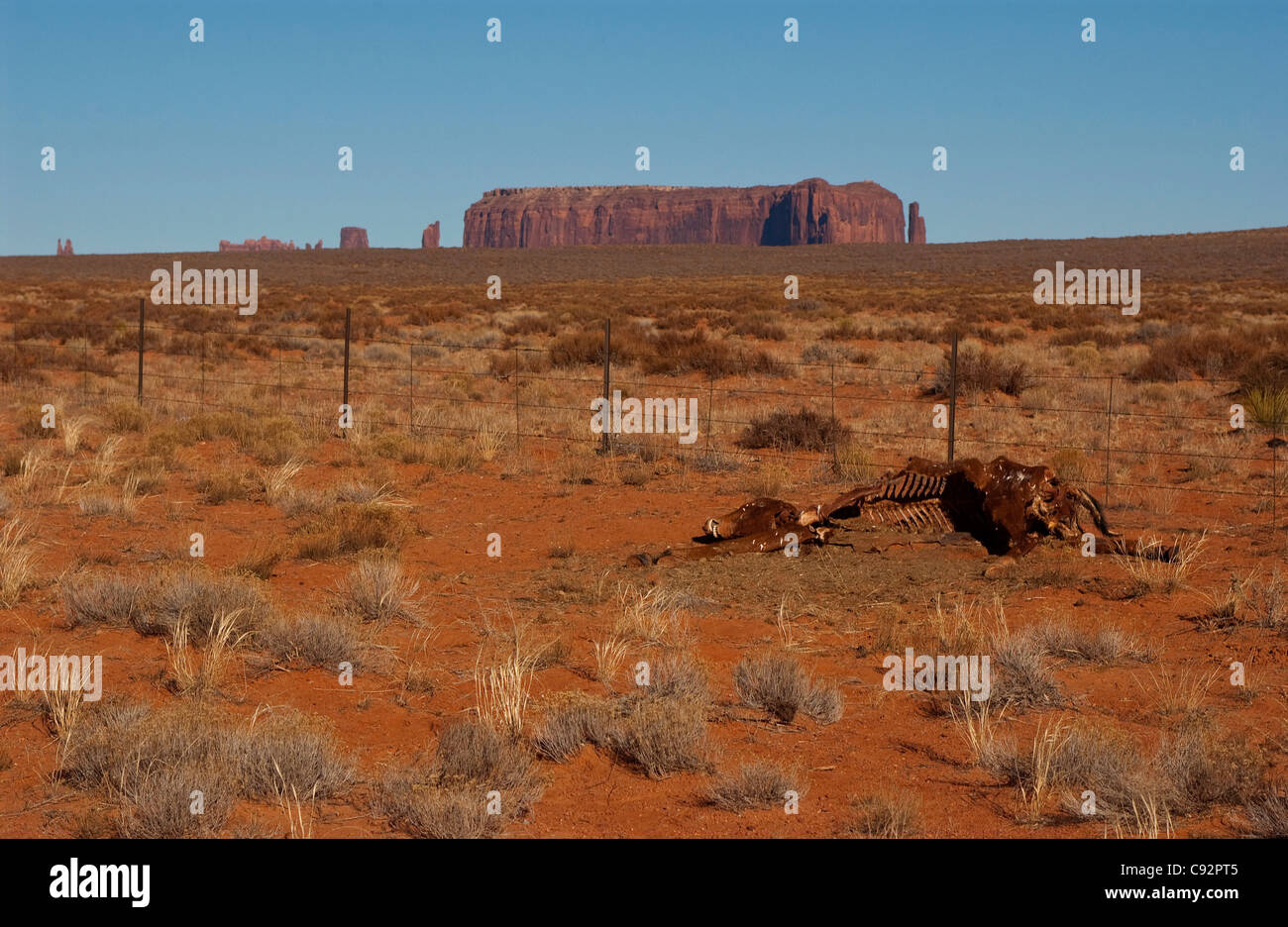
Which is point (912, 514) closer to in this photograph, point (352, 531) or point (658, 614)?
point (658, 614)

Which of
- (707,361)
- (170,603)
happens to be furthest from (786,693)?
(707,361)

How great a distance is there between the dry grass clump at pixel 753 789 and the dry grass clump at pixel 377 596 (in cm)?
335

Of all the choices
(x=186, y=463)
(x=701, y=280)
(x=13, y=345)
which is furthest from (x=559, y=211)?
(x=186, y=463)

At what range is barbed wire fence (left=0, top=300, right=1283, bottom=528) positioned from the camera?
14.5m

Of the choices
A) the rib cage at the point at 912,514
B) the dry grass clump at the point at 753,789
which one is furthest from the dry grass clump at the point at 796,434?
the dry grass clump at the point at 753,789

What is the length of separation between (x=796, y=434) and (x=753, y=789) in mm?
10518

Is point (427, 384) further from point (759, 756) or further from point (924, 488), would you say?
point (759, 756)

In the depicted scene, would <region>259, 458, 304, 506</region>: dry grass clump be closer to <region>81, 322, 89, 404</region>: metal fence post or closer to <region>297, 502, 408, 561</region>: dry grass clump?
<region>297, 502, 408, 561</region>: dry grass clump

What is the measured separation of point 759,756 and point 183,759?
2753 mm

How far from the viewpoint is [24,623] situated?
7.45 meters

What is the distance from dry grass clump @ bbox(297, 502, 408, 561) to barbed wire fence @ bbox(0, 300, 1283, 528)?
4750mm

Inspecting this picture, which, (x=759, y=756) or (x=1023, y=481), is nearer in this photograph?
(x=759, y=756)

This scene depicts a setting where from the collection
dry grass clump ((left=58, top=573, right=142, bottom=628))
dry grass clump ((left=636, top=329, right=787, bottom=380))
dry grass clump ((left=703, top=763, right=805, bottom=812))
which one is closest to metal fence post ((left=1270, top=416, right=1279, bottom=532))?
dry grass clump ((left=703, top=763, right=805, bottom=812))

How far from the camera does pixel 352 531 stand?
9852 millimetres
